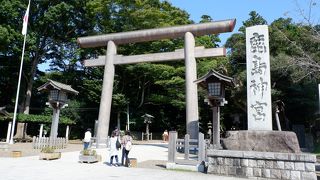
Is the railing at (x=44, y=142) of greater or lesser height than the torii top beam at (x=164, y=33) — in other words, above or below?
below

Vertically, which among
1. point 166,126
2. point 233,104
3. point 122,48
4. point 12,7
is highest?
point 12,7

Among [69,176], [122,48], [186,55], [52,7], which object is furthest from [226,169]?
[52,7]

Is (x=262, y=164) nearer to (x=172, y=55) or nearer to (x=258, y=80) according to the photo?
(x=258, y=80)

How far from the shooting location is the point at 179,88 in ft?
96.0

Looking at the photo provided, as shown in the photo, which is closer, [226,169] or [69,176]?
[69,176]

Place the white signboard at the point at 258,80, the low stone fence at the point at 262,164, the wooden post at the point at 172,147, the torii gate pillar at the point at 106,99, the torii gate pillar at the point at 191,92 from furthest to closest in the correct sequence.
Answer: the torii gate pillar at the point at 106,99 → the torii gate pillar at the point at 191,92 → the wooden post at the point at 172,147 → the white signboard at the point at 258,80 → the low stone fence at the point at 262,164

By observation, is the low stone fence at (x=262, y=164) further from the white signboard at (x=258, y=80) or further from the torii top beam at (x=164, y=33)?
the torii top beam at (x=164, y=33)

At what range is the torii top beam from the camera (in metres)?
18.9

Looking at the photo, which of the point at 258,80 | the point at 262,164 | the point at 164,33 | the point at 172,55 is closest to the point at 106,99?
Answer: the point at 172,55

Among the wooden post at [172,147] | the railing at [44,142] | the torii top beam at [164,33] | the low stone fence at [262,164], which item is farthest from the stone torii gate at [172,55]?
the low stone fence at [262,164]

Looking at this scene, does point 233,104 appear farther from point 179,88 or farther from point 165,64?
point 165,64

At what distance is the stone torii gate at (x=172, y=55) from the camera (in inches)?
725

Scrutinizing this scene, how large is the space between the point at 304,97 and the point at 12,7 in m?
29.0

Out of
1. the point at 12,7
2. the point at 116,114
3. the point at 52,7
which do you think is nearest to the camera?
the point at 12,7
